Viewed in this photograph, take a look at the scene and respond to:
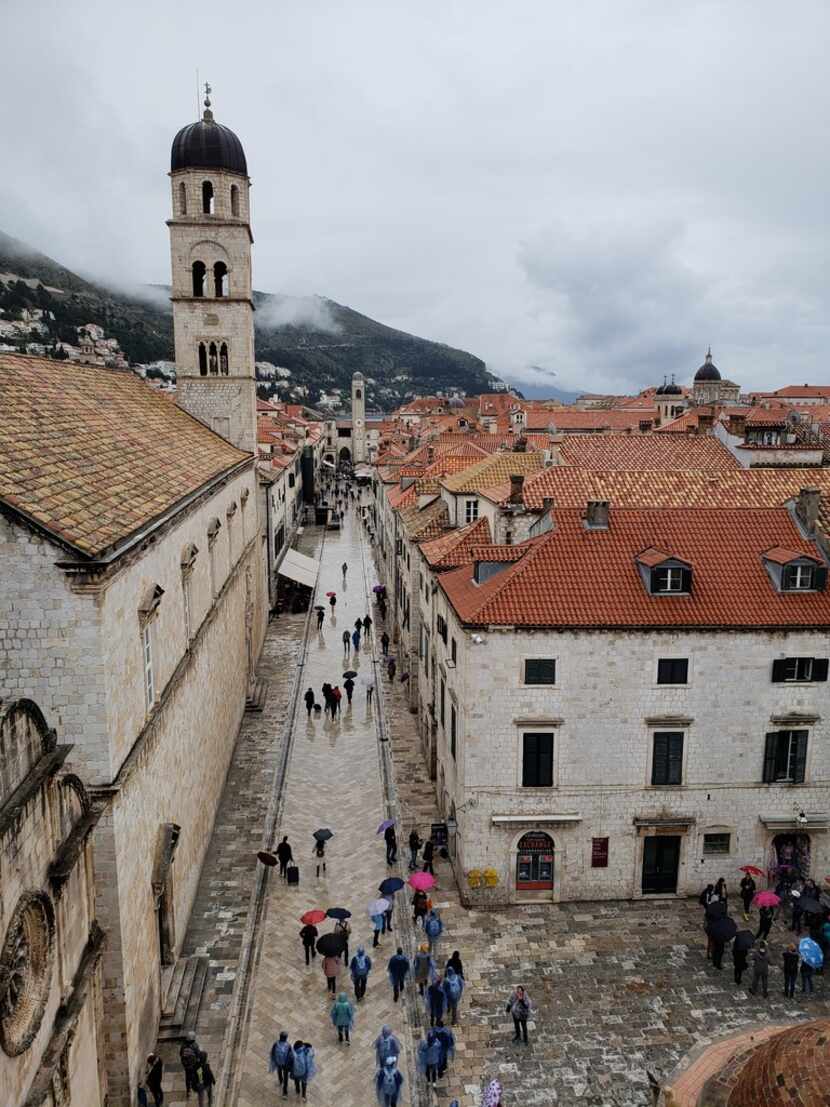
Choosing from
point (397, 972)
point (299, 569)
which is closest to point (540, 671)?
point (397, 972)

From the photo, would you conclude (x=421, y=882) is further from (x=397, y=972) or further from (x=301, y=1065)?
(x=301, y=1065)

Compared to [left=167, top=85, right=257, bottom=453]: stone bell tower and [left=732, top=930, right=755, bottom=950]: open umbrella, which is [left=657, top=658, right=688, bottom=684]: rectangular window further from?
[left=167, top=85, right=257, bottom=453]: stone bell tower

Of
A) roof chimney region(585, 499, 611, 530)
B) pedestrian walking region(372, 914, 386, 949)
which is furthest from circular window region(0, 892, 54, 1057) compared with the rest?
roof chimney region(585, 499, 611, 530)

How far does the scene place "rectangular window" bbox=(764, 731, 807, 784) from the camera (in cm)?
2081

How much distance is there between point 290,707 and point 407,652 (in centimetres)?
605

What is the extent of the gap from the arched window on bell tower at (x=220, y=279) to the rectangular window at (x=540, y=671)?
1026 inches

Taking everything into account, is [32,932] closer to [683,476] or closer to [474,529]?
[474,529]

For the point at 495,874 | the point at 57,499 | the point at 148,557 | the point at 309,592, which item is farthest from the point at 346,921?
the point at 309,592

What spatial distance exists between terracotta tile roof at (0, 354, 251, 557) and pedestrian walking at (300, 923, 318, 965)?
10.4 meters

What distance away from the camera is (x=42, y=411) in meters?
18.0

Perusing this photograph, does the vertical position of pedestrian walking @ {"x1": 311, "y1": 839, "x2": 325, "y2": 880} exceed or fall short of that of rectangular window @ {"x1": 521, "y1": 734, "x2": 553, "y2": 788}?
it falls short

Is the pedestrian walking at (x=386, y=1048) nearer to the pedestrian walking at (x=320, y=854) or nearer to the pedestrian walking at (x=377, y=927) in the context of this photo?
the pedestrian walking at (x=377, y=927)

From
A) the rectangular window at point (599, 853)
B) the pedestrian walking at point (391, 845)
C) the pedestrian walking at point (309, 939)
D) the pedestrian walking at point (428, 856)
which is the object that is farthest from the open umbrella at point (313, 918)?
the rectangular window at point (599, 853)

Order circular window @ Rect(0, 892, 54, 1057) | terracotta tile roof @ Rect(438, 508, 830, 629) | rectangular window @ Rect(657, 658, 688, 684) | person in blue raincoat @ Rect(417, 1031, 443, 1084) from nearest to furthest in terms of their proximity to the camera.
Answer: circular window @ Rect(0, 892, 54, 1057)
person in blue raincoat @ Rect(417, 1031, 443, 1084)
terracotta tile roof @ Rect(438, 508, 830, 629)
rectangular window @ Rect(657, 658, 688, 684)
